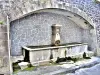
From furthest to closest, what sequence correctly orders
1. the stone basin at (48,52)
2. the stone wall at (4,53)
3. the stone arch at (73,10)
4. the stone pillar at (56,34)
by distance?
Result: the stone pillar at (56,34) → the stone arch at (73,10) → the stone basin at (48,52) → the stone wall at (4,53)

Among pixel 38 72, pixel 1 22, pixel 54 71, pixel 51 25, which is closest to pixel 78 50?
pixel 51 25

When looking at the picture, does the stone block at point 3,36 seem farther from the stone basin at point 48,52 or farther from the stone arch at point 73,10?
the stone arch at point 73,10

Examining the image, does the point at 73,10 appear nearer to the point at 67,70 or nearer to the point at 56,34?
the point at 56,34

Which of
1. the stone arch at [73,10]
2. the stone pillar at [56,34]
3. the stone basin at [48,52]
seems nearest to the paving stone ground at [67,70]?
the stone basin at [48,52]

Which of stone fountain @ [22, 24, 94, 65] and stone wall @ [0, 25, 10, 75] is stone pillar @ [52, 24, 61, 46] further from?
stone wall @ [0, 25, 10, 75]

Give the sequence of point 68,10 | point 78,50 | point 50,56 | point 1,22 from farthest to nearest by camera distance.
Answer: point 78,50 < point 68,10 < point 50,56 < point 1,22

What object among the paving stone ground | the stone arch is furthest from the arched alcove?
the paving stone ground

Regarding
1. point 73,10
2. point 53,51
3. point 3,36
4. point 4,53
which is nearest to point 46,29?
point 53,51

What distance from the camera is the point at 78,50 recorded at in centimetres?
575

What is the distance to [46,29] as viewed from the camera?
221 inches

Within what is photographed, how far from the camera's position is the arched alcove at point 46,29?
4984mm

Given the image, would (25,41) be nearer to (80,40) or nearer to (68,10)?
(68,10)

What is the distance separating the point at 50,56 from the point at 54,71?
871mm

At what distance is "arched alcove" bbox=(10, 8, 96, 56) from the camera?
4984 mm
